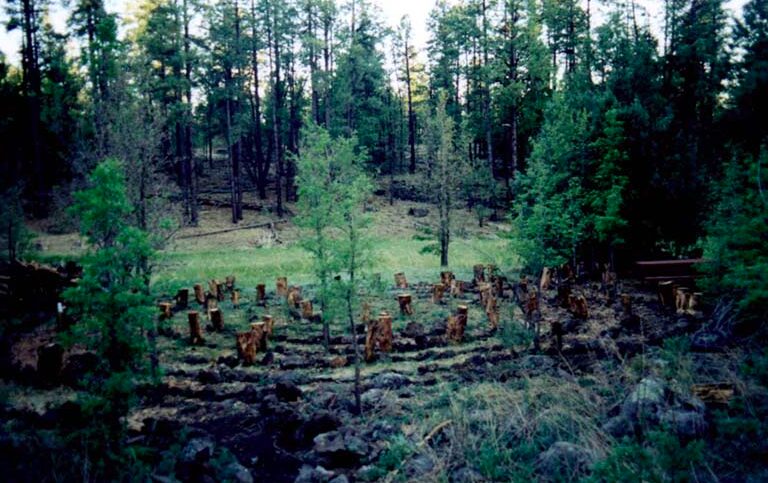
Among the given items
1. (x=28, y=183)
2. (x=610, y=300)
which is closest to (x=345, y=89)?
(x=28, y=183)

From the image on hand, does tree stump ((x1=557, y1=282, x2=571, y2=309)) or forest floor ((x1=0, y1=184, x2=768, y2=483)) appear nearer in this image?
forest floor ((x1=0, y1=184, x2=768, y2=483))

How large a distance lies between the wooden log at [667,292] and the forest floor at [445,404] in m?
0.48

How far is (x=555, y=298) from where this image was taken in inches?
650

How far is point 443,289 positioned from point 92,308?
11.9 m

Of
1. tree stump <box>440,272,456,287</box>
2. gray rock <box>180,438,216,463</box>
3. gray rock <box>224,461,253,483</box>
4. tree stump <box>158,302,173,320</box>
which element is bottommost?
gray rock <box>224,461,253,483</box>

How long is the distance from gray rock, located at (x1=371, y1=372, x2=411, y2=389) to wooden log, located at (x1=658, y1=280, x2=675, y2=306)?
9265 mm

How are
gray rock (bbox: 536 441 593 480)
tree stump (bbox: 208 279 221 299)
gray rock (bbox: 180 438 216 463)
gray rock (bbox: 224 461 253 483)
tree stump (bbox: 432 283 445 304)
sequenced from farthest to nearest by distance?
tree stump (bbox: 208 279 221 299)
tree stump (bbox: 432 283 445 304)
gray rock (bbox: 180 438 216 463)
gray rock (bbox: 224 461 253 483)
gray rock (bbox: 536 441 593 480)

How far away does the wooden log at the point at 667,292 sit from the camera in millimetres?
14039

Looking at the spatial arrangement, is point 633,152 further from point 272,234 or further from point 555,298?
point 272,234

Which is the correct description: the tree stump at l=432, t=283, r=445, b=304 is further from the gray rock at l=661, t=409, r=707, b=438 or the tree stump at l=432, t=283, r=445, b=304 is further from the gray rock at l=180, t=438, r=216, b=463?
the gray rock at l=661, t=409, r=707, b=438

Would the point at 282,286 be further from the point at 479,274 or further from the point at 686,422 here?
the point at 686,422

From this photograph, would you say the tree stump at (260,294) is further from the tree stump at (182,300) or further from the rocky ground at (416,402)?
the rocky ground at (416,402)

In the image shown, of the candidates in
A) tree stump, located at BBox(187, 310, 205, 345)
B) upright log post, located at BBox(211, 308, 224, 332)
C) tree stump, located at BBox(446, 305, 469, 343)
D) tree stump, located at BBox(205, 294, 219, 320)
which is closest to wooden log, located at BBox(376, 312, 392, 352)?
tree stump, located at BBox(446, 305, 469, 343)

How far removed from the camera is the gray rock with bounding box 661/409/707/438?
518cm
